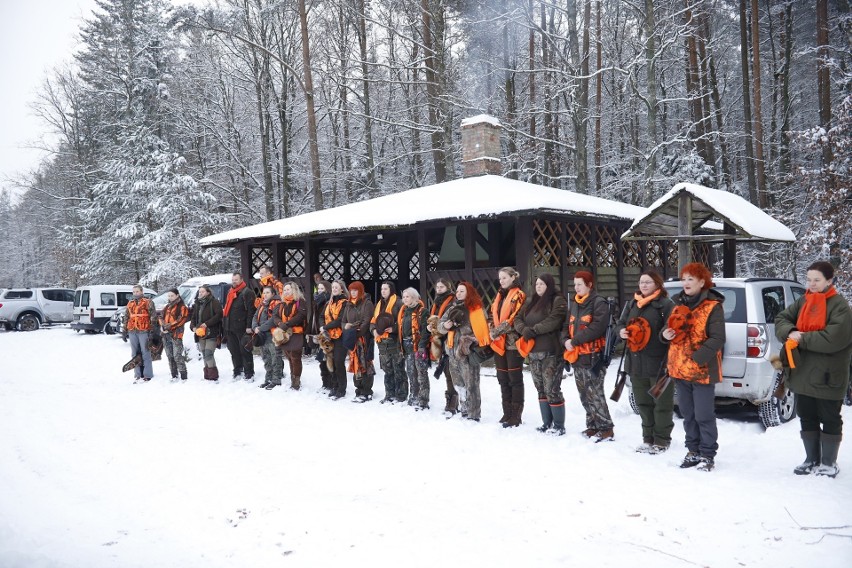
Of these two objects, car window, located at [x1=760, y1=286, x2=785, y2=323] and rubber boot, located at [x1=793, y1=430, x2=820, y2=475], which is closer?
rubber boot, located at [x1=793, y1=430, x2=820, y2=475]

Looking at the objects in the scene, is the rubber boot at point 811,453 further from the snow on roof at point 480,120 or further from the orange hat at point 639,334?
the snow on roof at point 480,120

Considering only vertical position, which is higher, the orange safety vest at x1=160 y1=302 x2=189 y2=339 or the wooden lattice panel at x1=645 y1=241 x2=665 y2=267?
the wooden lattice panel at x1=645 y1=241 x2=665 y2=267

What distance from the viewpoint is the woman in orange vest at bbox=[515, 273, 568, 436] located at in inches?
247

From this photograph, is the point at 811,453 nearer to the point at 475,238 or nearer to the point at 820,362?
the point at 820,362

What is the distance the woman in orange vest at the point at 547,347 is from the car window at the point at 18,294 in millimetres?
23791

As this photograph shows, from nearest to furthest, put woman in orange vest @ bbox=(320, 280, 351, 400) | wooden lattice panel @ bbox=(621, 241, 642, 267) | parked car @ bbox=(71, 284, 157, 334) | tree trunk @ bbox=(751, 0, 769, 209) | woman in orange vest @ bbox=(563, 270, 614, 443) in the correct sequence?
woman in orange vest @ bbox=(563, 270, 614, 443), woman in orange vest @ bbox=(320, 280, 351, 400), wooden lattice panel @ bbox=(621, 241, 642, 267), tree trunk @ bbox=(751, 0, 769, 209), parked car @ bbox=(71, 284, 157, 334)

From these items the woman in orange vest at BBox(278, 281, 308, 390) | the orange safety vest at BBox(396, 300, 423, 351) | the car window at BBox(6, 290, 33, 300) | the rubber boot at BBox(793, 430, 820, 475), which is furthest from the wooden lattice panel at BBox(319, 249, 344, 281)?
the car window at BBox(6, 290, 33, 300)

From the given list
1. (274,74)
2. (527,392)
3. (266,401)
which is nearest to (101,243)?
(274,74)

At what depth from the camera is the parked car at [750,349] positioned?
239 inches

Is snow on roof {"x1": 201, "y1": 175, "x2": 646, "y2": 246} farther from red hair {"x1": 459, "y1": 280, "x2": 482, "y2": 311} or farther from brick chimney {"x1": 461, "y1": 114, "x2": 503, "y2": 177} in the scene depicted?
red hair {"x1": 459, "y1": 280, "x2": 482, "y2": 311}

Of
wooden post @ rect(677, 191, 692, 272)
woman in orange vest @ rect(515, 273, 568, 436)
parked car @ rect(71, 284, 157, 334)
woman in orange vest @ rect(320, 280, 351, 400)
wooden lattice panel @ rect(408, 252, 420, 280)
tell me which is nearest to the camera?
woman in orange vest @ rect(515, 273, 568, 436)

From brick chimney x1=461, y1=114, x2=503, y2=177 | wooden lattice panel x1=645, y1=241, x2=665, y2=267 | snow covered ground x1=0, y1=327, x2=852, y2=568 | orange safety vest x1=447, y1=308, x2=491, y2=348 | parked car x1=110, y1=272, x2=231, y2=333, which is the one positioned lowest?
snow covered ground x1=0, y1=327, x2=852, y2=568

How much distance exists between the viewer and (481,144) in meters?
14.0

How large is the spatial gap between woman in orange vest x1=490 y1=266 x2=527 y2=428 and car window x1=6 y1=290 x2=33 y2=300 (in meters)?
23.4
